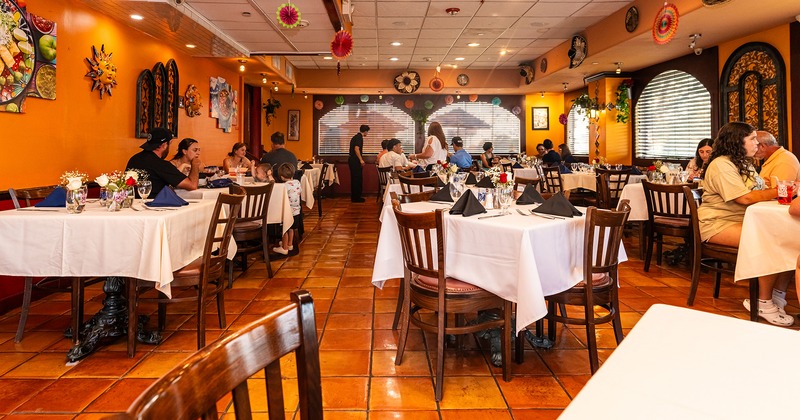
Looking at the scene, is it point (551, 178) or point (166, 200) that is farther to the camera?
point (551, 178)

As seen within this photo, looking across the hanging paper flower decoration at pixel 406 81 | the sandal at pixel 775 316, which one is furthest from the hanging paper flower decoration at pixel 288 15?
the hanging paper flower decoration at pixel 406 81

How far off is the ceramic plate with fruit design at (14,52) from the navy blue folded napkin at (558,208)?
13.0 feet

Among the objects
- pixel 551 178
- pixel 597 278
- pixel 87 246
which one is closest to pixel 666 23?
pixel 551 178

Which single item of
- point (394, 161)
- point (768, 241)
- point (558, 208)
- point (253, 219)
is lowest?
point (768, 241)

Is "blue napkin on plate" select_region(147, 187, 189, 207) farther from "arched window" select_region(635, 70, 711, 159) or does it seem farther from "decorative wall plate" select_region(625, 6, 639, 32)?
"arched window" select_region(635, 70, 711, 159)

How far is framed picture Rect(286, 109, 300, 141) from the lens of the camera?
13703 millimetres

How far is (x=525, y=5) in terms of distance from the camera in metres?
7.16

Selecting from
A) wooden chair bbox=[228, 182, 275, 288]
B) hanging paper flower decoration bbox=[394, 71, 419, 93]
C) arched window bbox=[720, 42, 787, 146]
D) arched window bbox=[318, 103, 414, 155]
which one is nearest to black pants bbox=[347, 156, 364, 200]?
hanging paper flower decoration bbox=[394, 71, 419, 93]

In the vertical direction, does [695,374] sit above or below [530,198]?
below

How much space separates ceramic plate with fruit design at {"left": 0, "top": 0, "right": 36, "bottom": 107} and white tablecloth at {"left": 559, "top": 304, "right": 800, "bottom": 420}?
4598 millimetres

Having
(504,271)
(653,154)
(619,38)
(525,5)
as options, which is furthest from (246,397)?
(653,154)

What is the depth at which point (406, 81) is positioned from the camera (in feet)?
41.6

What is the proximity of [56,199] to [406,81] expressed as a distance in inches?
405

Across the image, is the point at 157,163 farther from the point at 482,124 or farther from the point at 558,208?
the point at 482,124
